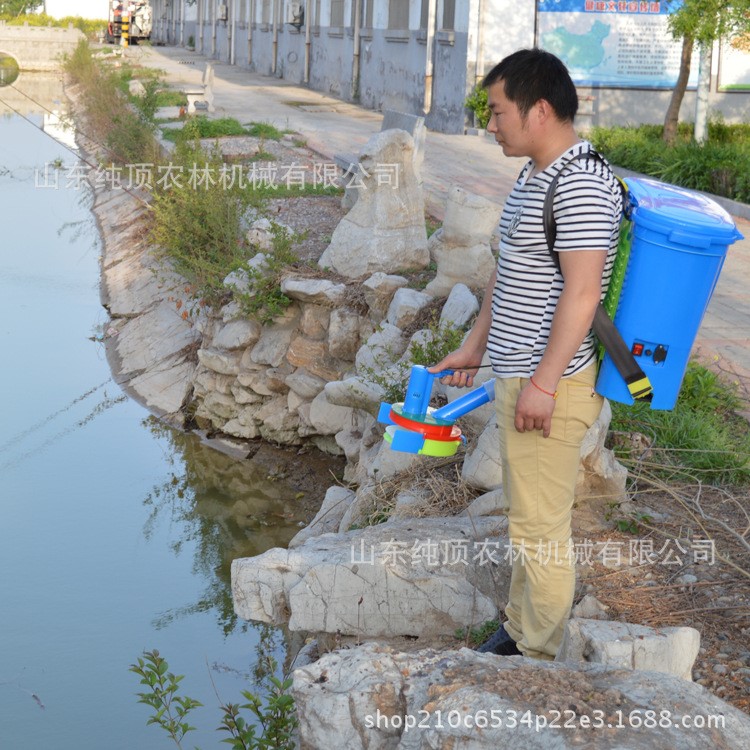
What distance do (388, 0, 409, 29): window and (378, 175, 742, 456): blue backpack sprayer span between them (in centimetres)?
1563

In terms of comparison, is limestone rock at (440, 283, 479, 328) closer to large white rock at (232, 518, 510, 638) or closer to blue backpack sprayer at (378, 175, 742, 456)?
large white rock at (232, 518, 510, 638)

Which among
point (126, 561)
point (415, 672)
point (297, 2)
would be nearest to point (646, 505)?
point (415, 672)

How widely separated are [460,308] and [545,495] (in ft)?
11.0

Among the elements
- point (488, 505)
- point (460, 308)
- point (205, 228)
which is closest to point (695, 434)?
point (488, 505)

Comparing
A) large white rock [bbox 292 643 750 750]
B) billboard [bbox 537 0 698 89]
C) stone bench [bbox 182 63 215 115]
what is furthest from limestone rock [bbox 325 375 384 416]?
stone bench [bbox 182 63 215 115]

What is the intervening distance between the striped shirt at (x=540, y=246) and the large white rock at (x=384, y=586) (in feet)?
3.77

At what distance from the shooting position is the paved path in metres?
6.85

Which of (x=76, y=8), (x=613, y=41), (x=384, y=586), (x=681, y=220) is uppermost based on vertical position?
(x=76, y=8)

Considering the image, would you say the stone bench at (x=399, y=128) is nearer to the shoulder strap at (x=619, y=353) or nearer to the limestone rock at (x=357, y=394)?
the limestone rock at (x=357, y=394)

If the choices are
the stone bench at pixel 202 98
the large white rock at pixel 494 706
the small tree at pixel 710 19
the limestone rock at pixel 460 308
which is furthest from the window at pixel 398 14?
the large white rock at pixel 494 706

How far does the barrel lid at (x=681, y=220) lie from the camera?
9.68ft

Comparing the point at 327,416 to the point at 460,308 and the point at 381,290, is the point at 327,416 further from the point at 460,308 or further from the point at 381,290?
the point at 460,308

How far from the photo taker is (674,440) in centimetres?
507

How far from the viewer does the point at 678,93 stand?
13203mm
